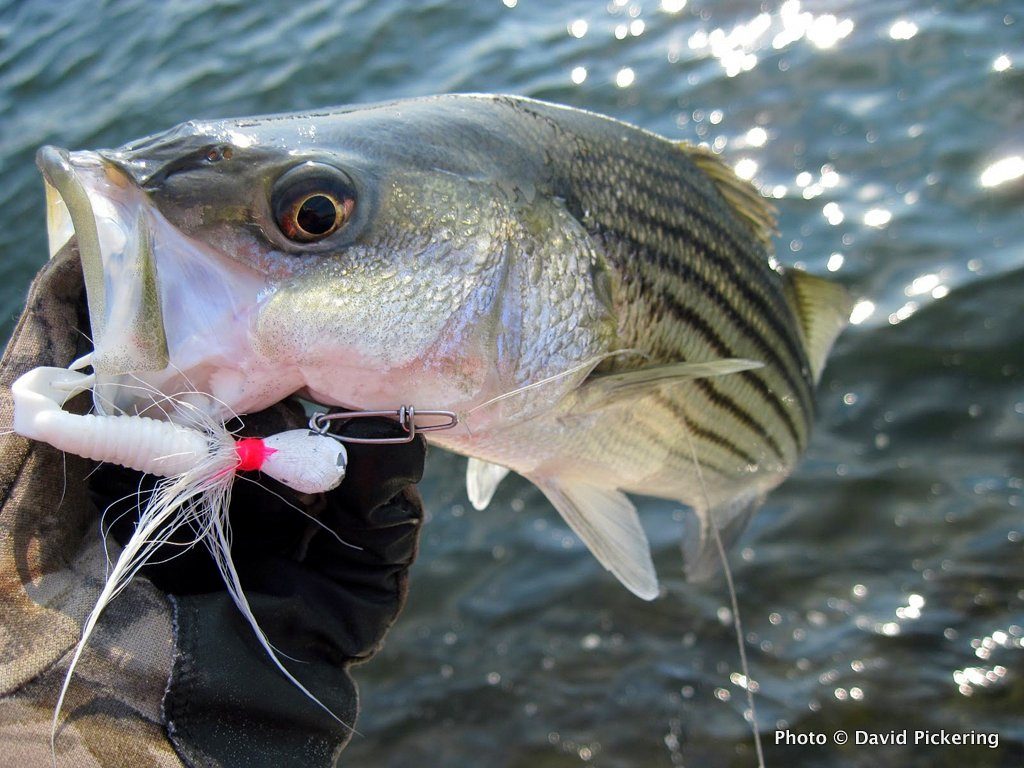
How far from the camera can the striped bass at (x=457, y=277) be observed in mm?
1314

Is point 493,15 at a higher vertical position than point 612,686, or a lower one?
higher

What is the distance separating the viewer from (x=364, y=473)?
5.41 feet

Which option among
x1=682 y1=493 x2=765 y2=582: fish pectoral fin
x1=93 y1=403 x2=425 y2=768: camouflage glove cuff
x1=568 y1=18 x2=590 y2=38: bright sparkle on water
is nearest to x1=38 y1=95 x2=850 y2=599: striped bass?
x1=93 y1=403 x2=425 y2=768: camouflage glove cuff

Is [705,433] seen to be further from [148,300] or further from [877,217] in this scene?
[877,217]

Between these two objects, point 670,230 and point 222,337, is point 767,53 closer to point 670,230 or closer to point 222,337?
point 670,230

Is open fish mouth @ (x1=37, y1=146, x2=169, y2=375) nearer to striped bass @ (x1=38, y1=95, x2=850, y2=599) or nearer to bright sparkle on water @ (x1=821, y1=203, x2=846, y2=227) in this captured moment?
striped bass @ (x1=38, y1=95, x2=850, y2=599)

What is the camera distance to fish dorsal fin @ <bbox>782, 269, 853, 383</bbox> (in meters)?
2.63

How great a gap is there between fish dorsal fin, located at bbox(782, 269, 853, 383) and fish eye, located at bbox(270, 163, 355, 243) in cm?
160

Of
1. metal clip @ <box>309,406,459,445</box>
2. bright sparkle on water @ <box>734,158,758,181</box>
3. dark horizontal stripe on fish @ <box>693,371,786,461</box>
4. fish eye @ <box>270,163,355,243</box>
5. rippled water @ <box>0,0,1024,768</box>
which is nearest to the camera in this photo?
fish eye @ <box>270,163,355,243</box>

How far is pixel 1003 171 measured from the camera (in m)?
4.70

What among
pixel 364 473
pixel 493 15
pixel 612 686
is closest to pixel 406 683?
pixel 612 686

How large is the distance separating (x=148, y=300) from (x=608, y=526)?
1.31 m

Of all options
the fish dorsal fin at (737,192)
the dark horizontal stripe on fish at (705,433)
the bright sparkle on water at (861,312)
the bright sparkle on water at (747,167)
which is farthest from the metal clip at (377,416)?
the bright sparkle on water at (747,167)

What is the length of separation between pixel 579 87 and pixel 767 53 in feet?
4.54
